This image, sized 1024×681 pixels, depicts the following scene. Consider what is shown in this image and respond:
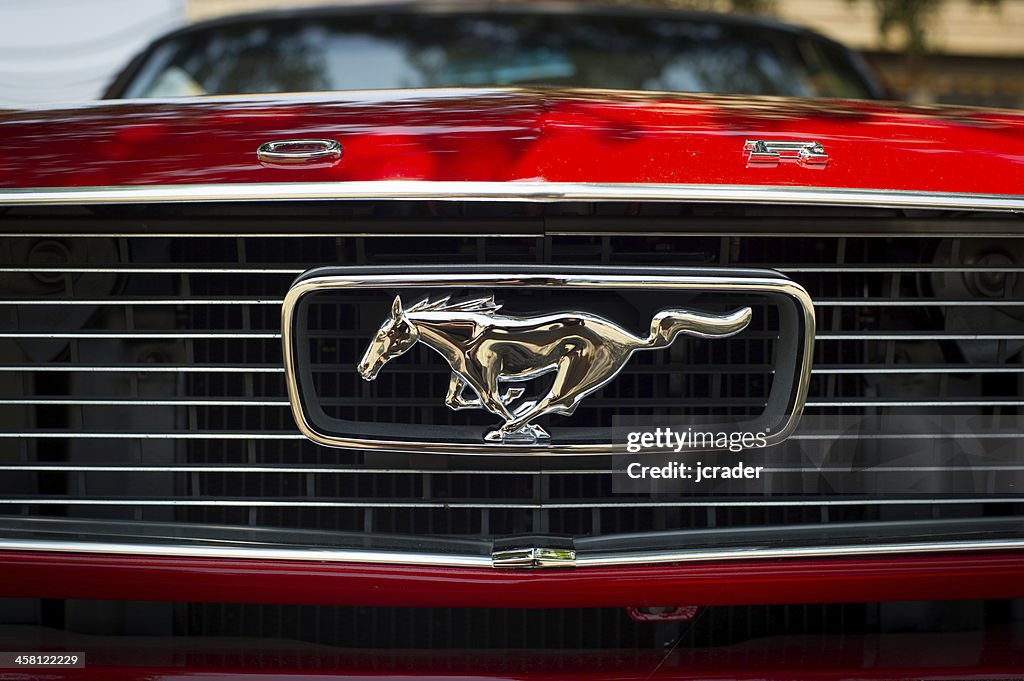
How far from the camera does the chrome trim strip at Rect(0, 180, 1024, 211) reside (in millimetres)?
1441

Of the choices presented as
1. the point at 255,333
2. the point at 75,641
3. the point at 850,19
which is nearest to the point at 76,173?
the point at 255,333

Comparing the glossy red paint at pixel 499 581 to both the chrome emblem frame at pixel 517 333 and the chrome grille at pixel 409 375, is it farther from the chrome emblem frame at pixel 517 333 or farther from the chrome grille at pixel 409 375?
the chrome emblem frame at pixel 517 333

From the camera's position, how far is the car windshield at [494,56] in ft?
9.64

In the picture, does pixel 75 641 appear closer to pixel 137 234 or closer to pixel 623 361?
pixel 137 234

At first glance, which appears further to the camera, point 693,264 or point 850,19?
point 850,19

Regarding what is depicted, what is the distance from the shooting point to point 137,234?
154 centimetres

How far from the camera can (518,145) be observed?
4.89ft

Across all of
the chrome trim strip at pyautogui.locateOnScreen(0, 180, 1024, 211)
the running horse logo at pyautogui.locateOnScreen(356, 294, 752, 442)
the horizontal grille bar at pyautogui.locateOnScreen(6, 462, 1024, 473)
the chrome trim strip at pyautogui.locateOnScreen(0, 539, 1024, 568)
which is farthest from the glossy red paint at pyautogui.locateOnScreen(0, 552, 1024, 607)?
the chrome trim strip at pyautogui.locateOnScreen(0, 180, 1024, 211)

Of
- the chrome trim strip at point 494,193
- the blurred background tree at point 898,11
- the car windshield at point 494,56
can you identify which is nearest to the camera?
the chrome trim strip at point 494,193

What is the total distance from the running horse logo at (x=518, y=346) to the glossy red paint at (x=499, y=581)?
260 mm

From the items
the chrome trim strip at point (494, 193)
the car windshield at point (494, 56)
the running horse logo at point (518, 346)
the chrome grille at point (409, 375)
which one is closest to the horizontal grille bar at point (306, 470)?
the chrome grille at point (409, 375)

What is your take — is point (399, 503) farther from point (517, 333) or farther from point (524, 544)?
point (517, 333)

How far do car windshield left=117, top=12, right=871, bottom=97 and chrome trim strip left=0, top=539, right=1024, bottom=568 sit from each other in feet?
5.38

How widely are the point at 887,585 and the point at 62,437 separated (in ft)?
4.47
